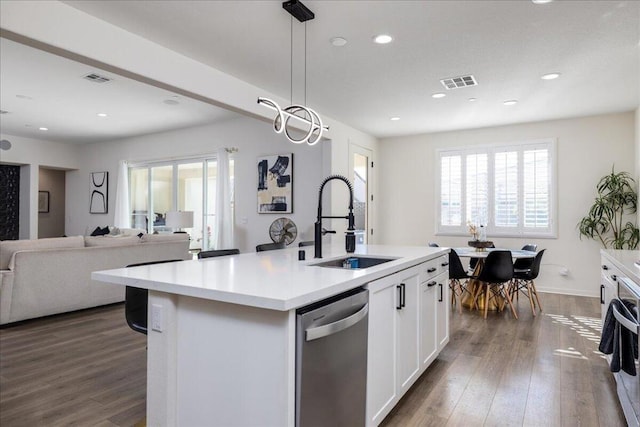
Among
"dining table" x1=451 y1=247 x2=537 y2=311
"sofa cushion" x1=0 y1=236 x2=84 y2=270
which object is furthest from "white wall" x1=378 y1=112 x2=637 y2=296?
"sofa cushion" x1=0 y1=236 x2=84 y2=270

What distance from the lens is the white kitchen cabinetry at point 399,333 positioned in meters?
1.97

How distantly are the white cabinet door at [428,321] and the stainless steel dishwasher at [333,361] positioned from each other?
0.89 meters

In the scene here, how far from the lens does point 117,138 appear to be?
8078 millimetres

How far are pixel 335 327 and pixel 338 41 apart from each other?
99.5 inches

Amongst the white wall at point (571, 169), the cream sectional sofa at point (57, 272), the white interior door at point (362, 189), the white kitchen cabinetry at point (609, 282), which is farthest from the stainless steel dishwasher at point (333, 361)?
the white wall at point (571, 169)

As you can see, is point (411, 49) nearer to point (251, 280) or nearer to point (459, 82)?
point (459, 82)

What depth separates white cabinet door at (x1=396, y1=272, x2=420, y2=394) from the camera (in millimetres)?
2262

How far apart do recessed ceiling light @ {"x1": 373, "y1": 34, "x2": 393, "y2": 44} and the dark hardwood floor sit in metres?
2.66

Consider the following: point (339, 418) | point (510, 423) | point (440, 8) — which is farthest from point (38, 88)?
point (510, 423)

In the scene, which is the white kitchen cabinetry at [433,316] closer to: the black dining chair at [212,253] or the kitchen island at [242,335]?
the kitchen island at [242,335]

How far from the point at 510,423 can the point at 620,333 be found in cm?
77

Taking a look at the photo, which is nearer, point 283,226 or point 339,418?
point 339,418

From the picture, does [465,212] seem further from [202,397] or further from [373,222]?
[202,397]

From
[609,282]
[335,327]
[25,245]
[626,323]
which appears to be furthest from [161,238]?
[626,323]
